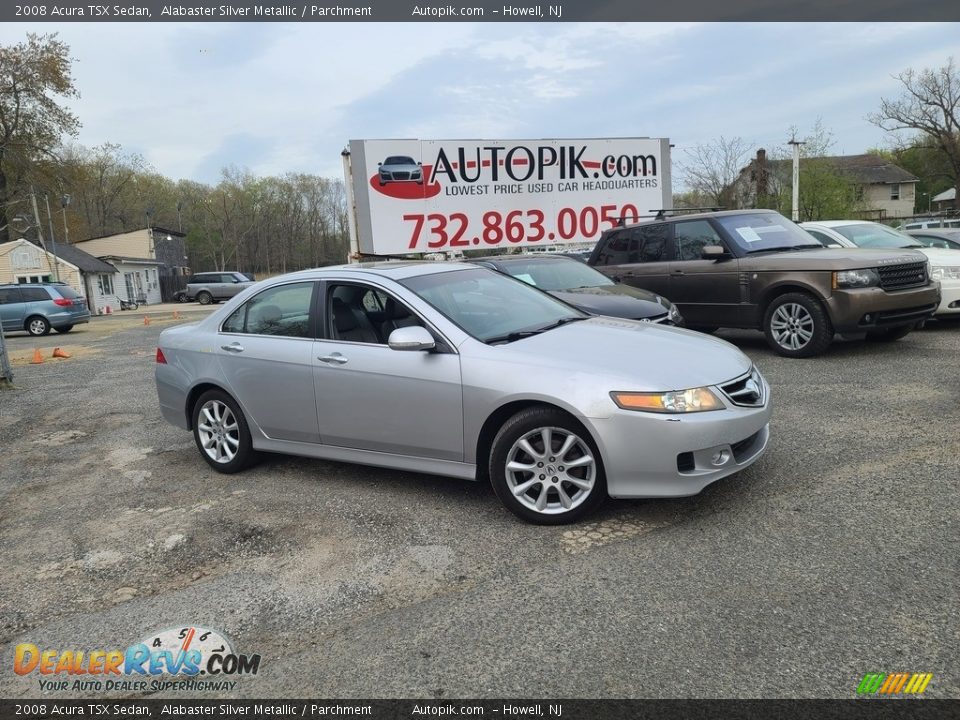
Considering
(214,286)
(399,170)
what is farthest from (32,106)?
(399,170)

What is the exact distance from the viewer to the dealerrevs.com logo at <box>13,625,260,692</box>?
2869 mm

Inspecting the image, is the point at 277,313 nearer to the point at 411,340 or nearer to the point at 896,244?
the point at 411,340

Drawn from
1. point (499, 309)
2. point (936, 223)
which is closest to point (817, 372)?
point (499, 309)

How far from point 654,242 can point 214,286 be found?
3941 centimetres

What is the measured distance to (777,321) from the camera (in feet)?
28.5

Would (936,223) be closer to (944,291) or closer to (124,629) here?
(944,291)

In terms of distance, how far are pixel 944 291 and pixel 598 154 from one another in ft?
21.3

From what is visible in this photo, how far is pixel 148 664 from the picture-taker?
118 inches

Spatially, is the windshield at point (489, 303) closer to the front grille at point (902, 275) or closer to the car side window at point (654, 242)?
the front grille at point (902, 275)

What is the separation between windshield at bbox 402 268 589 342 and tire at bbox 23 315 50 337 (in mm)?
21905

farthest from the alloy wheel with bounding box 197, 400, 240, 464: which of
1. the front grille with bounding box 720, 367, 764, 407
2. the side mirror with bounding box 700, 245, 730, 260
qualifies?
the side mirror with bounding box 700, 245, 730, 260

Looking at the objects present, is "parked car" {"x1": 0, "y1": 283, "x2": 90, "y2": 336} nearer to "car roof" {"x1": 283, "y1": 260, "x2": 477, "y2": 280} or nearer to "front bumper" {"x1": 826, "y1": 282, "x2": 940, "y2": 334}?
"car roof" {"x1": 283, "y1": 260, "x2": 477, "y2": 280}

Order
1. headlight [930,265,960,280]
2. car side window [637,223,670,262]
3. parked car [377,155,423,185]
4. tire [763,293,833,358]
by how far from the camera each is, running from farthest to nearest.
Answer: parked car [377,155,423,185] < car side window [637,223,670,262] < headlight [930,265,960,280] < tire [763,293,833,358]

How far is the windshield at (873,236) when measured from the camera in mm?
10523
